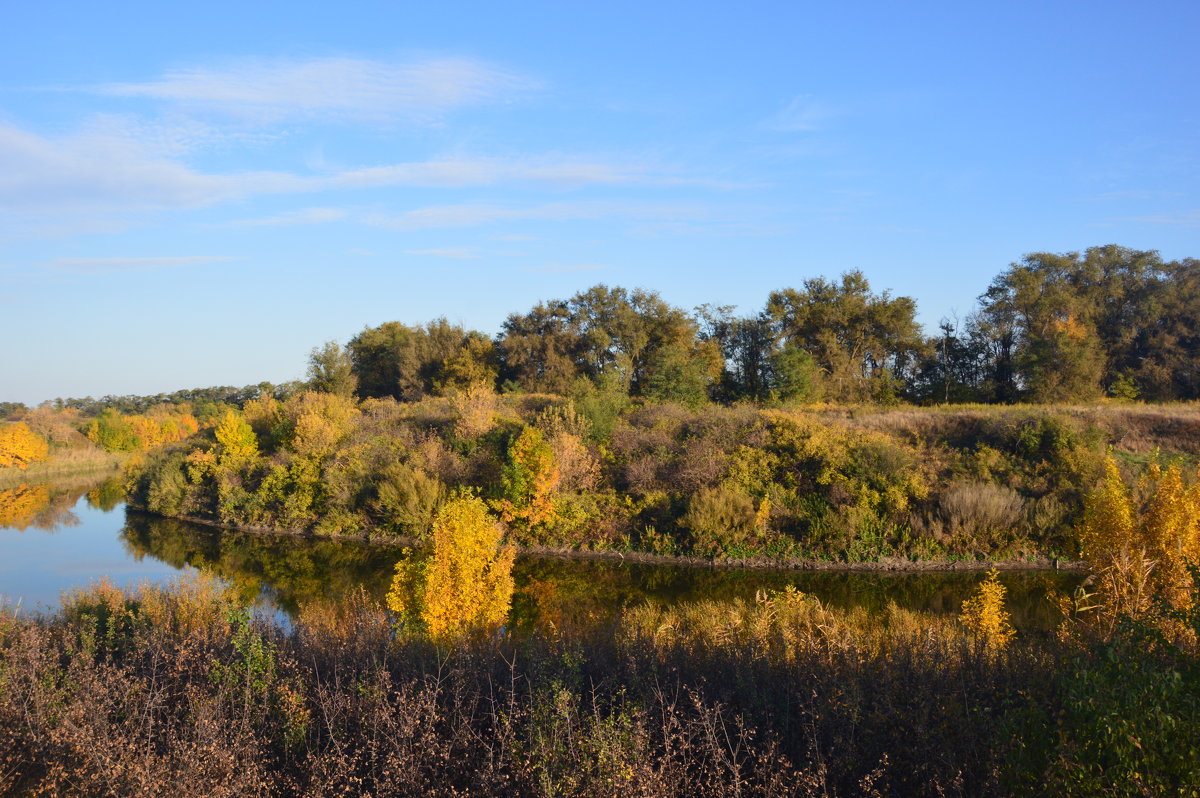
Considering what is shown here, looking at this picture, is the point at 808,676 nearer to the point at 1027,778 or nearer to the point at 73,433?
the point at 1027,778

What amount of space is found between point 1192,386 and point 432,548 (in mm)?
40325

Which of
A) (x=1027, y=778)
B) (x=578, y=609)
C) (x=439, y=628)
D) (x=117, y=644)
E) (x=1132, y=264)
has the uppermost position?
(x=1132, y=264)

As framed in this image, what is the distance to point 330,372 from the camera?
46.0 m

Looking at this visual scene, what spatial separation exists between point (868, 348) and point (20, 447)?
60.0 metres

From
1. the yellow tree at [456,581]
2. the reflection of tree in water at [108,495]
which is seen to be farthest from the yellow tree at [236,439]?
the yellow tree at [456,581]

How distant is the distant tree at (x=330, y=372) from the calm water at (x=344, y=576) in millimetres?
12991

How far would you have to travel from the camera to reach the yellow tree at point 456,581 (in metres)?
12.9

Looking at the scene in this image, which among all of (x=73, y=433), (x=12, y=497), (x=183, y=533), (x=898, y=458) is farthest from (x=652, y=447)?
(x=73, y=433)

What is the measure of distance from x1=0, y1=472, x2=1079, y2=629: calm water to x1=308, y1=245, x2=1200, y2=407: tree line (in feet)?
41.4

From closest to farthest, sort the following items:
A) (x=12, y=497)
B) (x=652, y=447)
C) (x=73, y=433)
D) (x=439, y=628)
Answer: (x=439, y=628) < (x=652, y=447) < (x=12, y=497) < (x=73, y=433)

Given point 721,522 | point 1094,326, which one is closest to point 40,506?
point 721,522

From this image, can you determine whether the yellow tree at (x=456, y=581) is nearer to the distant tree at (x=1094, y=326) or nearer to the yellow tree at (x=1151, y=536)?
the yellow tree at (x=1151, y=536)

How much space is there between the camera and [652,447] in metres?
30.2

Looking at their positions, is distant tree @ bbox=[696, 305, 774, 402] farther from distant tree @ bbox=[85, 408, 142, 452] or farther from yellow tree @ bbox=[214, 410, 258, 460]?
distant tree @ bbox=[85, 408, 142, 452]
